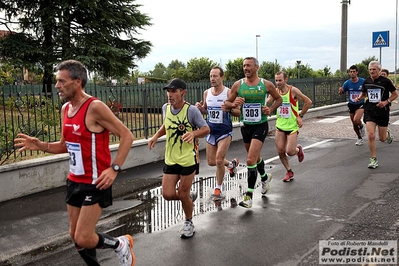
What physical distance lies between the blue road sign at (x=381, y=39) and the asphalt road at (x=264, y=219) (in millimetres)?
10490

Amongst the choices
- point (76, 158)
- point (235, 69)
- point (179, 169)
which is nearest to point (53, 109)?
point (179, 169)

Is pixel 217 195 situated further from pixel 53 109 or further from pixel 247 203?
pixel 53 109

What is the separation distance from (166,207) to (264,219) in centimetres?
152

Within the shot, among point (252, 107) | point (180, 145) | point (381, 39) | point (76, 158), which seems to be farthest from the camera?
point (381, 39)

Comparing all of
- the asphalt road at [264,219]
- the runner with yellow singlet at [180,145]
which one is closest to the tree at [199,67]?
the asphalt road at [264,219]

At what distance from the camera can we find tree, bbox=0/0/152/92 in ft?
66.9

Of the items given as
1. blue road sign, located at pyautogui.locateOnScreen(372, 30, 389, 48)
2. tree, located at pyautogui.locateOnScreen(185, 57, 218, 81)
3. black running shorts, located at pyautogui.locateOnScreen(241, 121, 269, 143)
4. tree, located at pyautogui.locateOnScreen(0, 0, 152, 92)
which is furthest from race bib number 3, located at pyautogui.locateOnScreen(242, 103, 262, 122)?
tree, located at pyautogui.locateOnScreen(185, 57, 218, 81)

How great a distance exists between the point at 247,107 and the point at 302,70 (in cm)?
3560

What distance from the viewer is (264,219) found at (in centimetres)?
570

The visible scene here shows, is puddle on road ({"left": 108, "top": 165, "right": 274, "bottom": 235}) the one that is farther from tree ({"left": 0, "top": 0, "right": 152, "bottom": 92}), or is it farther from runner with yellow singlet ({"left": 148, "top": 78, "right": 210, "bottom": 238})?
tree ({"left": 0, "top": 0, "right": 152, "bottom": 92})

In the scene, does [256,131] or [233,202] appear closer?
[256,131]

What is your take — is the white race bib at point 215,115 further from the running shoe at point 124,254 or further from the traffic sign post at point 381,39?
the traffic sign post at point 381,39

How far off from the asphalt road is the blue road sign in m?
10.5

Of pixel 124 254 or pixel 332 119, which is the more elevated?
pixel 332 119
